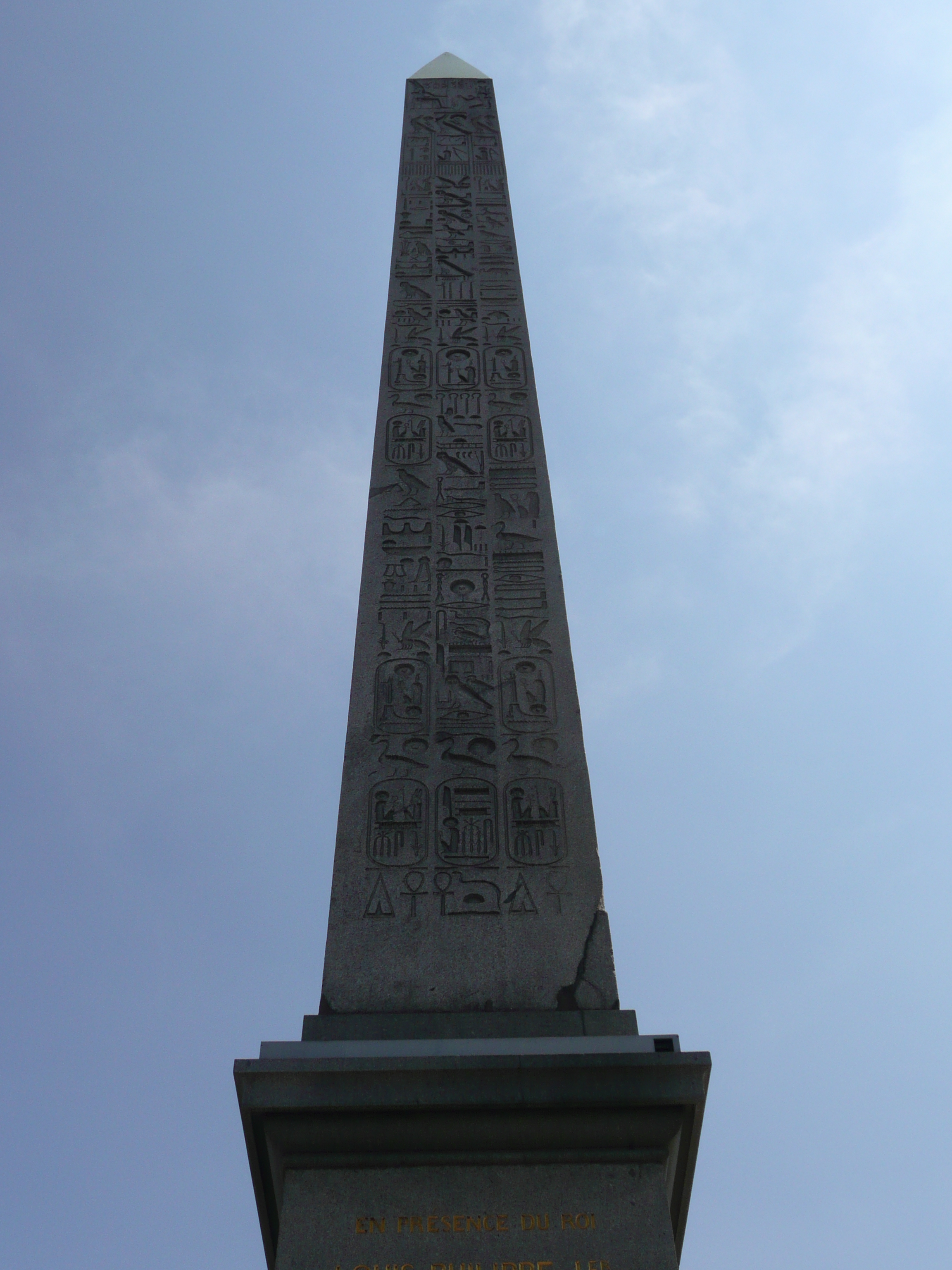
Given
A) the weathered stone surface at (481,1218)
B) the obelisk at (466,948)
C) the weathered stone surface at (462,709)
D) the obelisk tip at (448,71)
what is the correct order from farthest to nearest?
the obelisk tip at (448,71) → the weathered stone surface at (462,709) → the obelisk at (466,948) → the weathered stone surface at (481,1218)

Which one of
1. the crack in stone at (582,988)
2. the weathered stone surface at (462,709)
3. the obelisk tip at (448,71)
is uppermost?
the obelisk tip at (448,71)

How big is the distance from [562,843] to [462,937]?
61 centimetres

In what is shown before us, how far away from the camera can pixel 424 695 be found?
22.4ft

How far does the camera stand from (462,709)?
22.2ft

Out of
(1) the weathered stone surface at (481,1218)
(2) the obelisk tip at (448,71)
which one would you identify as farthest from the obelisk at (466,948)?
(2) the obelisk tip at (448,71)

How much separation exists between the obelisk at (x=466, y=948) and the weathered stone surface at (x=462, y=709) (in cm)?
1

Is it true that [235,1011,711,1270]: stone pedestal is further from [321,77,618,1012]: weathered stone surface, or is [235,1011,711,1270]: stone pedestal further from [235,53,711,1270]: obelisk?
[321,77,618,1012]: weathered stone surface

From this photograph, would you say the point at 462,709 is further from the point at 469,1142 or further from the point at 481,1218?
the point at 481,1218

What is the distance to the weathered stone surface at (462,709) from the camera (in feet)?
19.3

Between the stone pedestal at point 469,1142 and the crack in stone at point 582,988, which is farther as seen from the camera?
the crack in stone at point 582,988

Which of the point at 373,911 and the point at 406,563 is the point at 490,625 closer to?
the point at 406,563

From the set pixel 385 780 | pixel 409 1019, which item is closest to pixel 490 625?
pixel 385 780

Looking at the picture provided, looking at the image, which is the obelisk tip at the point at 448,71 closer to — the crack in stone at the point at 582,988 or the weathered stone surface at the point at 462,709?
the weathered stone surface at the point at 462,709

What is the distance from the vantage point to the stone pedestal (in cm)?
499
